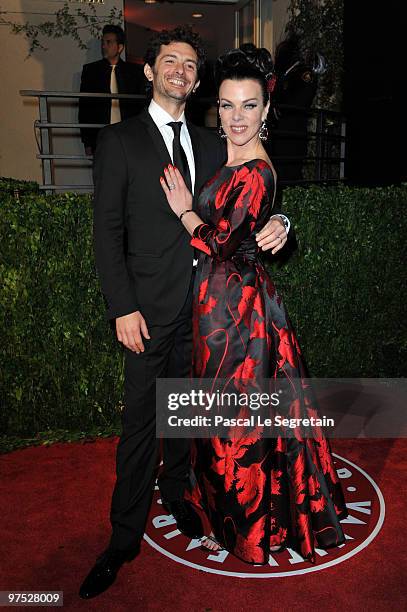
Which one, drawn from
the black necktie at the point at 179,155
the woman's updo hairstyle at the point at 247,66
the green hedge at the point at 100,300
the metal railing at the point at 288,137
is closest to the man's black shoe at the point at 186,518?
the green hedge at the point at 100,300

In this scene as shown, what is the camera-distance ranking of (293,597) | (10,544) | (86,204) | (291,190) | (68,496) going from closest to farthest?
1. (293,597)
2. (10,544)
3. (68,496)
4. (86,204)
5. (291,190)

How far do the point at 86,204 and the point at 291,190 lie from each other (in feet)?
4.77

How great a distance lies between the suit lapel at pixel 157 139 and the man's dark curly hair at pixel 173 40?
0.79ft

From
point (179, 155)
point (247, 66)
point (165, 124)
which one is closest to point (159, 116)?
point (165, 124)

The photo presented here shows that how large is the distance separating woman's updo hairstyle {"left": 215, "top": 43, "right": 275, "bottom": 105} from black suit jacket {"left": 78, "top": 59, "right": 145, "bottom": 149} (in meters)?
4.77

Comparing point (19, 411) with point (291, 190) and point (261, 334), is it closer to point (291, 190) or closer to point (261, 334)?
point (261, 334)

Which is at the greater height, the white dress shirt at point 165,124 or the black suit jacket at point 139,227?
the white dress shirt at point 165,124

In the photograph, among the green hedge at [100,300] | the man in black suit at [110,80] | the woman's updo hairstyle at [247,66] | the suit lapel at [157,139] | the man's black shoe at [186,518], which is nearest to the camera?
the woman's updo hairstyle at [247,66]

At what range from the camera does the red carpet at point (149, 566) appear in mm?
2322

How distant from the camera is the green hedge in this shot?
11.8ft

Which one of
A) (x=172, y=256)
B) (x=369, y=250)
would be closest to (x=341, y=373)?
(x=369, y=250)

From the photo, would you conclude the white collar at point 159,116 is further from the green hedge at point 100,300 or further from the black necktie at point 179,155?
the green hedge at point 100,300

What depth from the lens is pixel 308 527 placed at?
2508mm

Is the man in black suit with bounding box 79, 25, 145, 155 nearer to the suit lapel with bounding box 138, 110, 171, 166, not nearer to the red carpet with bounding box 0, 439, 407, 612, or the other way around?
the suit lapel with bounding box 138, 110, 171, 166
